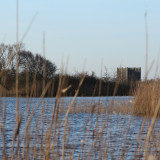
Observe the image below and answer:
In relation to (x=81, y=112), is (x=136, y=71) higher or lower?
higher

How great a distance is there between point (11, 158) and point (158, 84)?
22.2 feet

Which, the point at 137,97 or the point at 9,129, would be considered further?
the point at 137,97

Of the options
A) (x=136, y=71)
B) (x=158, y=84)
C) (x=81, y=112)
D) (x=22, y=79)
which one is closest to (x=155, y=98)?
(x=158, y=84)

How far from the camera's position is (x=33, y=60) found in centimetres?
2980

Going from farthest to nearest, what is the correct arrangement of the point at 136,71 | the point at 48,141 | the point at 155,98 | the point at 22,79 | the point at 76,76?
the point at 136,71
the point at 76,76
the point at 22,79
the point at 155,98
the point at 48,141

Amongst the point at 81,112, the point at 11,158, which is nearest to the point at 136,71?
the point at 81,112

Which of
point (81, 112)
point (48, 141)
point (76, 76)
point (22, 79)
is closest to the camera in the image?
point (48, 141)

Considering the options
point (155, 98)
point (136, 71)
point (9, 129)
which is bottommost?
point (9, 129)

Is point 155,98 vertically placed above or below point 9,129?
above

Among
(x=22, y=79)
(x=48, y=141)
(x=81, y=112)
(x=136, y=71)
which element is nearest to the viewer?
(x=48, y=141)

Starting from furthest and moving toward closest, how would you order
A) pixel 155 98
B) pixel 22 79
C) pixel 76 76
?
pixel 76 76 → pixel 22 79 → pixel 155 98

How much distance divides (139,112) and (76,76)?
12.8 m

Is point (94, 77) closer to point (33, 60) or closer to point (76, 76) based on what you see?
point (76, 76)

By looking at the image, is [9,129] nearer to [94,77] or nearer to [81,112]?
[81,112]
